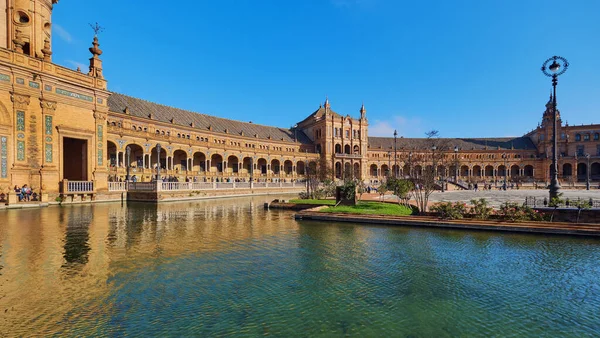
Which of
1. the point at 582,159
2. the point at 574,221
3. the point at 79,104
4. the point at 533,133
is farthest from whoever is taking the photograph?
the point at 533,133

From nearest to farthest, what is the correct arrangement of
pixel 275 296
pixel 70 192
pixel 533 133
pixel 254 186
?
A: pixel 275 296 < pixel 70 192 < pixel 254 186 < pixel 533 133

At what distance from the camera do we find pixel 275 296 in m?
6.07

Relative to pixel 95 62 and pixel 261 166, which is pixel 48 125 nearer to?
pixel 95 62

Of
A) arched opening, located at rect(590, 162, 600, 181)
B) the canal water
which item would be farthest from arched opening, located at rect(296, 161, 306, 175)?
arched opening, located at rect(590, 162, 600, 181)

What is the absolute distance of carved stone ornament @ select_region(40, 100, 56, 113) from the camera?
25.7 meters

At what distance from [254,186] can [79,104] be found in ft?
70.6

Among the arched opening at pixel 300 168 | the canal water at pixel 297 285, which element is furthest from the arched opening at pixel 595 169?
the canal water at pixel 297 285

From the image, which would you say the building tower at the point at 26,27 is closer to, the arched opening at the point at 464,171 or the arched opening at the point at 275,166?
the arched opening at the point at 275,166

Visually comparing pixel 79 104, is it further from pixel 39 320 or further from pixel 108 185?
pixel 39 320

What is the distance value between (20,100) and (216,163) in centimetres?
3463

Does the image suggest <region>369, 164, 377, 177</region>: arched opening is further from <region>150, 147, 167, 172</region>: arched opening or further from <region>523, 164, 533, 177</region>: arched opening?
<region>150, 147, 167, 172</region>: arched opening

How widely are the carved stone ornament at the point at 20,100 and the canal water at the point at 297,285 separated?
18.5 metres

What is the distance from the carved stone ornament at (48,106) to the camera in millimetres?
25663

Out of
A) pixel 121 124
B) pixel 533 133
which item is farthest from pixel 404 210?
pixel 533 133
